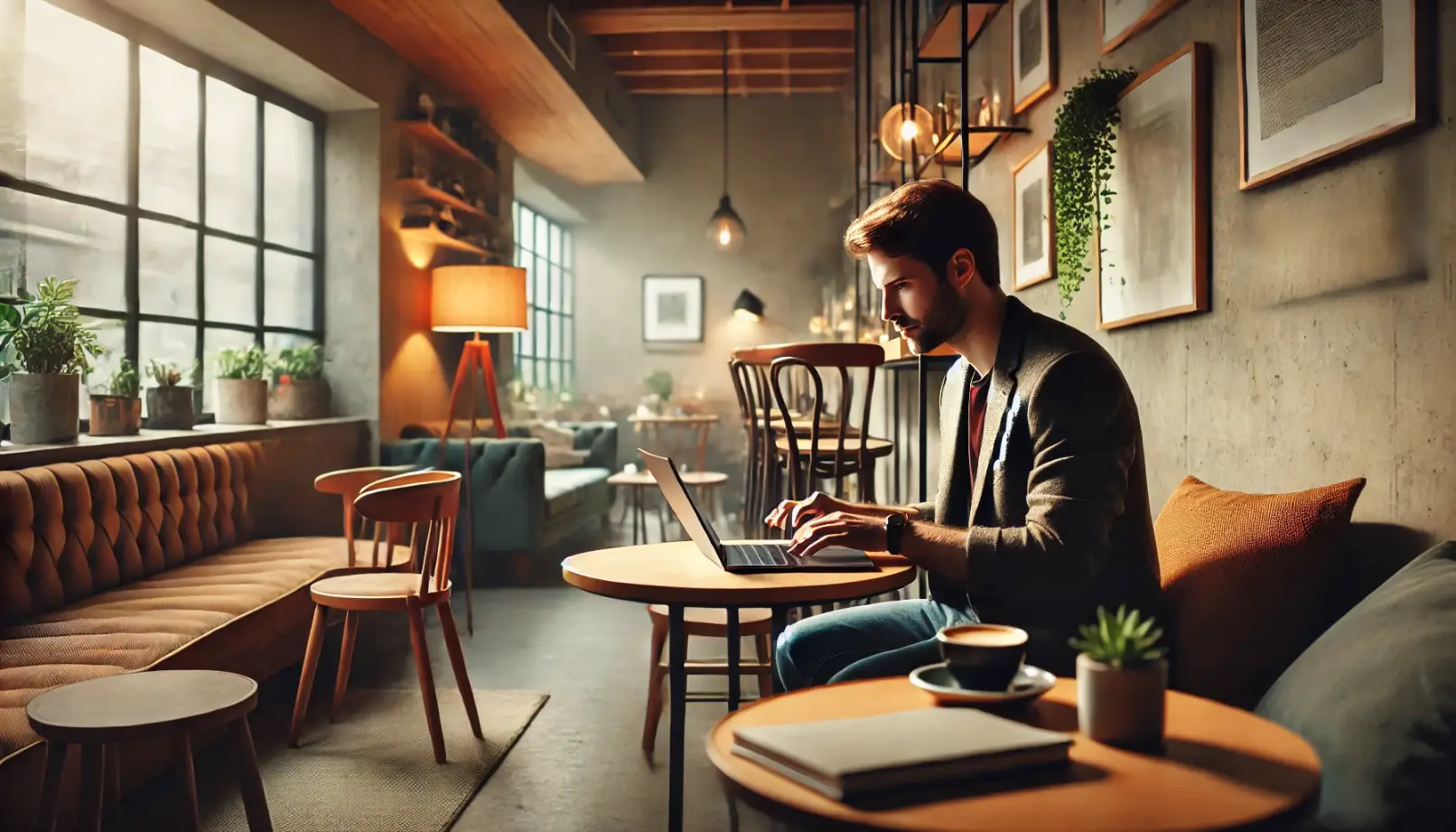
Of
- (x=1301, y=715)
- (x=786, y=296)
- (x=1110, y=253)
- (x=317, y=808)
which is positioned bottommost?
(x=317, y=808)

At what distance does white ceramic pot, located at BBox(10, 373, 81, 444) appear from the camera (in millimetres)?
3242

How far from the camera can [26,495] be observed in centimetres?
286

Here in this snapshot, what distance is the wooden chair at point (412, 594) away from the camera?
2.94 metres

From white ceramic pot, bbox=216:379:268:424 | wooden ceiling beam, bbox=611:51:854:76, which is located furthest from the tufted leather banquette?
wooden ceiling beam, bbox=611:51:854:76

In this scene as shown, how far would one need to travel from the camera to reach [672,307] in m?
9.91

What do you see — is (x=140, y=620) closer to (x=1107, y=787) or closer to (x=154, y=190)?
(x=154, y=190)

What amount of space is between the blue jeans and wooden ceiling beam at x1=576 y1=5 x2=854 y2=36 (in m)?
5.90

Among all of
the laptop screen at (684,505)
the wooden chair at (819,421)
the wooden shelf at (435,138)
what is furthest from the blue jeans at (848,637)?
the wooden shelf at (435,138)

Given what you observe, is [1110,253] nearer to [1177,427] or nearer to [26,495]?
[1177,427]

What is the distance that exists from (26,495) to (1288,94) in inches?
123

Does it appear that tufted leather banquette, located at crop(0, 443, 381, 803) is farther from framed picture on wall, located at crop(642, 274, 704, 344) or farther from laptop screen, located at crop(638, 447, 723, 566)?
framed picture on wall, located at crop(642, 274, 704, 344)

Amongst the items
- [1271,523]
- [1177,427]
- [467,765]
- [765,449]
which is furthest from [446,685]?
[1271,523]

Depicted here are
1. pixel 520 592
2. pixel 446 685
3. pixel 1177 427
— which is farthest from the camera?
pixel 520 592

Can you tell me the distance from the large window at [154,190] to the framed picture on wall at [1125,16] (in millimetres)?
3343
